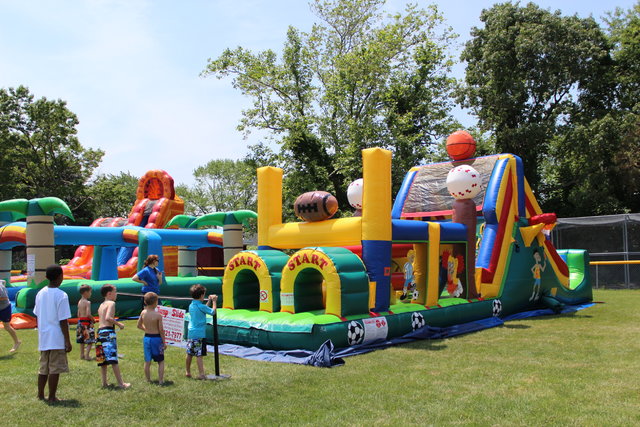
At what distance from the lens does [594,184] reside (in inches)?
864

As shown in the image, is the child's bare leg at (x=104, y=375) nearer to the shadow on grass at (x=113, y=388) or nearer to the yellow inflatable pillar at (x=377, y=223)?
the shadow on grass at (x=113, y=388)

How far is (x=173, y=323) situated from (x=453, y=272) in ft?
18.5

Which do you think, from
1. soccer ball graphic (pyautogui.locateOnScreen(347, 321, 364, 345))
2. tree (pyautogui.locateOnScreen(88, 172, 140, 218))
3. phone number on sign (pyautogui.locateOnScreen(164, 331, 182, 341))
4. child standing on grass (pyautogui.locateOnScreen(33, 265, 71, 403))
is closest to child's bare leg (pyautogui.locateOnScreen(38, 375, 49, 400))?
child standing on grass (pyautogui.locateOnScreen(33, 265, 71, 403))

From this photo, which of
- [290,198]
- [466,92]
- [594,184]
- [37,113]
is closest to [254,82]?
[290,198]

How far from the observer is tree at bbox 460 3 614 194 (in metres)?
22.1

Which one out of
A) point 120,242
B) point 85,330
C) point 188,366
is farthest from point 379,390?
point 120,242

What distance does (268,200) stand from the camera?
10109 mm

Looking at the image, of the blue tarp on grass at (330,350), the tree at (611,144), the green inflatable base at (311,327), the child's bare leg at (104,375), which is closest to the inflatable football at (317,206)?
the green inflatable base at (311,327)

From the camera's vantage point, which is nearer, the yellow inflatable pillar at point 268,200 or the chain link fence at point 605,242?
the yellow inflatable pillar at point 268,200

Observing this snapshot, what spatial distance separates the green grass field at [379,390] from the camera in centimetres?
480

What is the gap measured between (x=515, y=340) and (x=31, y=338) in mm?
7342

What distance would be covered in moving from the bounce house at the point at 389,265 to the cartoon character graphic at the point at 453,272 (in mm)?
18

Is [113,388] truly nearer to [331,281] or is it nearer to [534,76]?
[331,281]

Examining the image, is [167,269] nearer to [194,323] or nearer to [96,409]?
[194,323]
